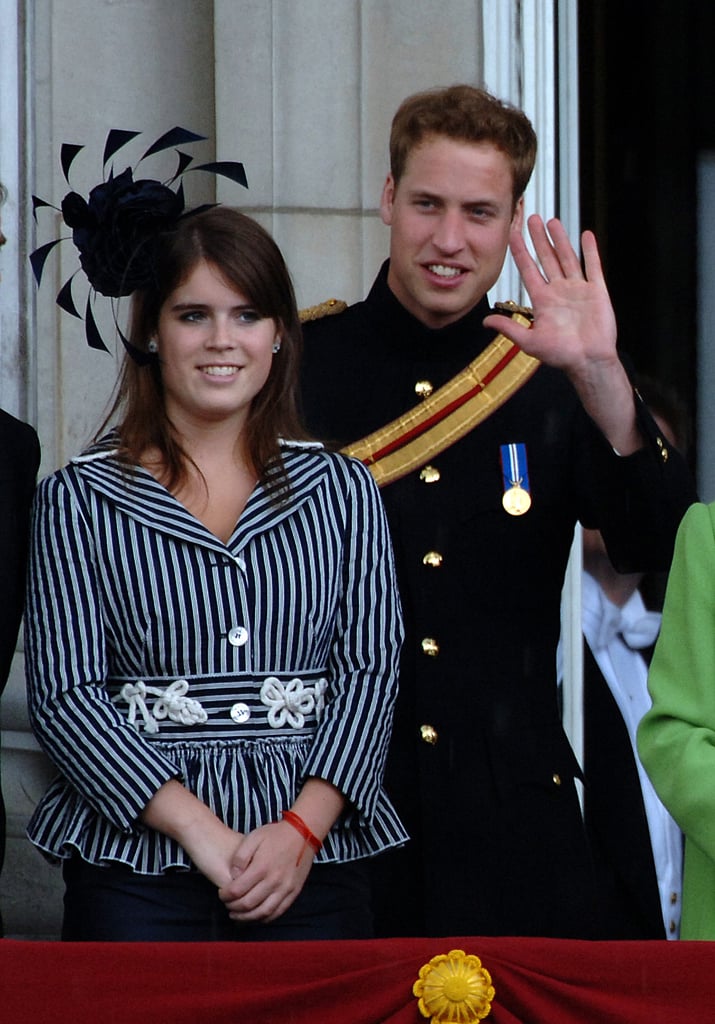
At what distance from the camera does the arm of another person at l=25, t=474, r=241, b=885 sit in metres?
2.66

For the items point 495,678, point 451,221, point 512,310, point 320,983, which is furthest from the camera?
point 512,310

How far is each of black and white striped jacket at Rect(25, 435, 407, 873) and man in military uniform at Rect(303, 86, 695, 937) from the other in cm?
36

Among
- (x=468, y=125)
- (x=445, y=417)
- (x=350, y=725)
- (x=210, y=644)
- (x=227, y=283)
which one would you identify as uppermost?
(x=468, y=125)

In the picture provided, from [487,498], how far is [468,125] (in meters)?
0.64

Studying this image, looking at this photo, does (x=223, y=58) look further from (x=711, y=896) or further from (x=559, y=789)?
(x=711, y=896)

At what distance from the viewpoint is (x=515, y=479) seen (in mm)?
3297

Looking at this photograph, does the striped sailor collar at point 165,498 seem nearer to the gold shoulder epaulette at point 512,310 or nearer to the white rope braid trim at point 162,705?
the white rope braid trim at point 162,705

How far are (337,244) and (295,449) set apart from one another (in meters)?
1.72

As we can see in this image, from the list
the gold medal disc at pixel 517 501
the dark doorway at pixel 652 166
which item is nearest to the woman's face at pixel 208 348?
the gold medal disc at pixel 517 501

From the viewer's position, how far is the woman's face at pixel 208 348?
2943mm

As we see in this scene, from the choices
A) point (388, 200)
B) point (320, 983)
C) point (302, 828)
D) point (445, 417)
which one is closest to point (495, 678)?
point (445, 417)

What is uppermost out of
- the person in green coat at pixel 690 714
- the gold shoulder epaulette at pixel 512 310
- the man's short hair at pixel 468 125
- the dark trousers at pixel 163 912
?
the man's short hair at pixel 468 125

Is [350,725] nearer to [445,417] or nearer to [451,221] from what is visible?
[445,417]

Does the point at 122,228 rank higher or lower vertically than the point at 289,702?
higher
